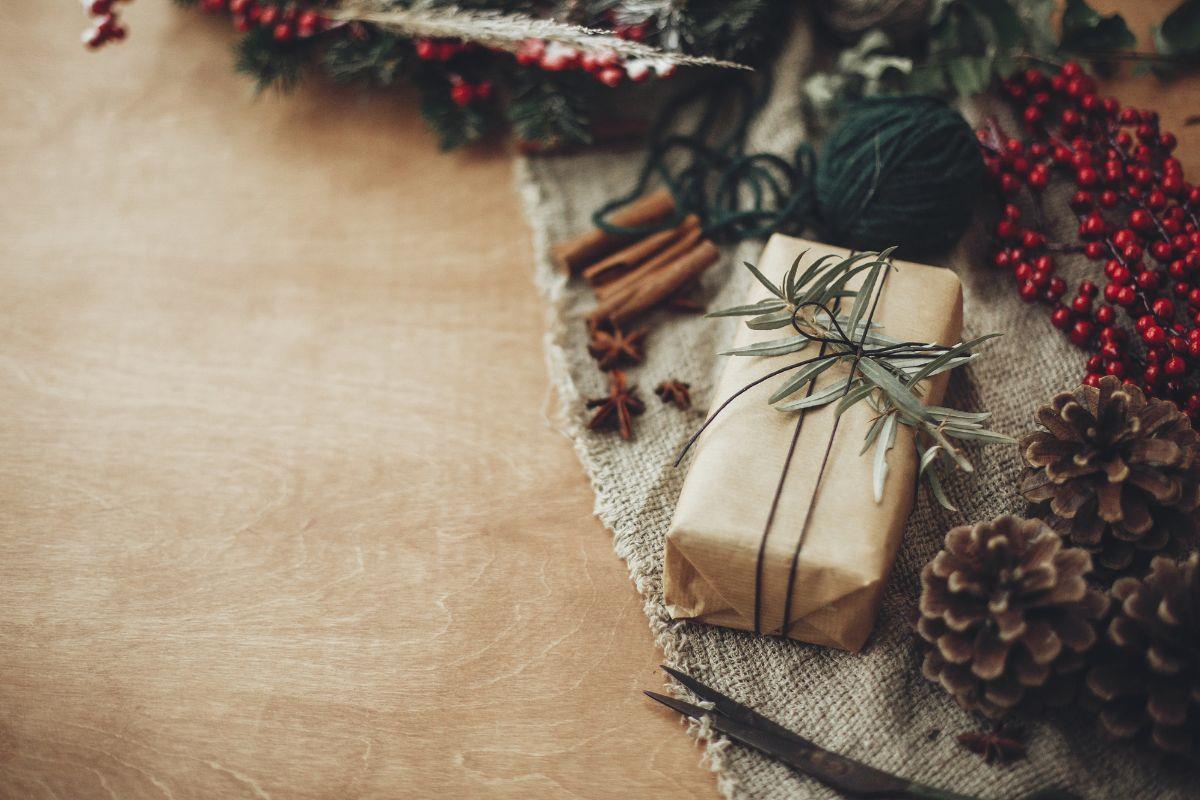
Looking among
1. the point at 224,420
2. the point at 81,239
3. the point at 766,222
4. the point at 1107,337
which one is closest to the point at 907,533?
the point at 1107,337

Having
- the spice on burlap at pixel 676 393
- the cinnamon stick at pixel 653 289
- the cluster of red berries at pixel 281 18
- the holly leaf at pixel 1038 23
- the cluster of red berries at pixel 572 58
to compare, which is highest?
the holly leaf at pixel 1038 23

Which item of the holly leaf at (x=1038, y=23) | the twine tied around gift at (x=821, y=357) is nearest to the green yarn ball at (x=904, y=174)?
the twine tied around gift at (x=821, y=357)

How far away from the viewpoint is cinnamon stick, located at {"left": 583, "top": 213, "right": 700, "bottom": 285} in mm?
1060

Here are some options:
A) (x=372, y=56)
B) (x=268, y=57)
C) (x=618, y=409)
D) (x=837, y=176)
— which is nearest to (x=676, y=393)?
(x=618, y=409)

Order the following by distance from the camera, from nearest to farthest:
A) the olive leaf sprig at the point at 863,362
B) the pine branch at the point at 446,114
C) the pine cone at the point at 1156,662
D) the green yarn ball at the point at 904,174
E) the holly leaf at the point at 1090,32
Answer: the pine cone at the point at 1156,662
the olive leaf sprig at the point at 863,362
the green yarn ball at the point at 904,174
the holly leaf at the point at 1090,32
the pine branch at the point at 446,114

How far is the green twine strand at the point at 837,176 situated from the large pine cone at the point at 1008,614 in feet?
1.28

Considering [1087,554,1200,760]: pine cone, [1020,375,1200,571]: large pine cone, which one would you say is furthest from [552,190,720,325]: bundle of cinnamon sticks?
[1087,554,1200,760]: pine cone

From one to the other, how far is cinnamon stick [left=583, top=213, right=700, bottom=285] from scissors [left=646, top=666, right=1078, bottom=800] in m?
0.51

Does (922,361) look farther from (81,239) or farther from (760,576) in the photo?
(81,239)

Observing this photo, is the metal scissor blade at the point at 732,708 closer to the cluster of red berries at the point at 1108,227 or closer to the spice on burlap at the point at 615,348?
the spice on burlap at the point at 615,348

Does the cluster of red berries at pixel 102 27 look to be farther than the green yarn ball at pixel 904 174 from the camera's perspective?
Yes

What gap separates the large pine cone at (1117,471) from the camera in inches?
28.6

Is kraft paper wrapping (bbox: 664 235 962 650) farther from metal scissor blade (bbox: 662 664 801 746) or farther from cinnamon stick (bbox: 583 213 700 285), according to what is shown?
cinnamon stick (bbox: 583 213 700 285)

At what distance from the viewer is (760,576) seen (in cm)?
75
